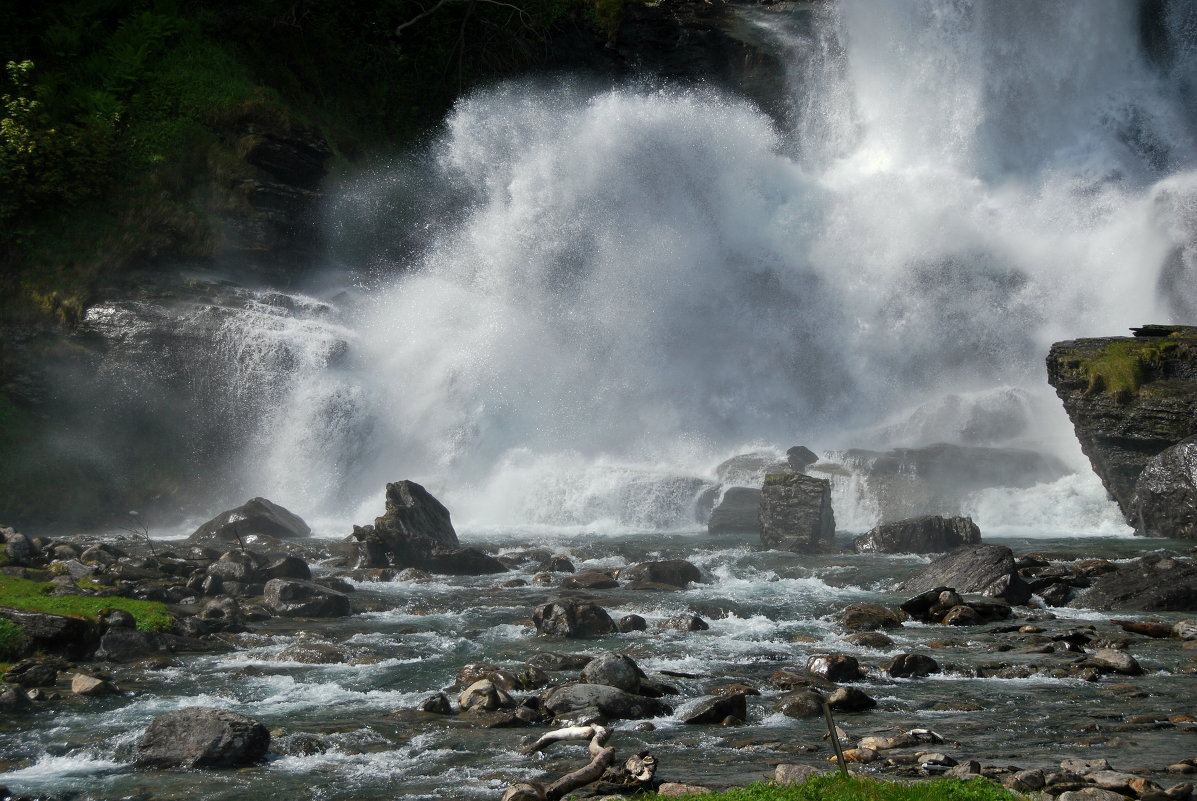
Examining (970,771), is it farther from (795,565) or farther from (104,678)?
(795,565)

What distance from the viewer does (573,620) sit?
14758mm

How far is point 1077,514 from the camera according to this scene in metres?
26.9

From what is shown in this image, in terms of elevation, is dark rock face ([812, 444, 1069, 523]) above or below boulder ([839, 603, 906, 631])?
above

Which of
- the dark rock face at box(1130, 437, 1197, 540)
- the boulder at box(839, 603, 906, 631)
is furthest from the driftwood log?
the dark rock face at box(1130, 437, 1197, 540)

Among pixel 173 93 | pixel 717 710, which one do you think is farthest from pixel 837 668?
pixel 173 93

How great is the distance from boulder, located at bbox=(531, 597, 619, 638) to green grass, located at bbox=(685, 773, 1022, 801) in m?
8.00

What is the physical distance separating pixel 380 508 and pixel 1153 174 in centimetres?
3281

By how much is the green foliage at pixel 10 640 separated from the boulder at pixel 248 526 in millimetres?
12740

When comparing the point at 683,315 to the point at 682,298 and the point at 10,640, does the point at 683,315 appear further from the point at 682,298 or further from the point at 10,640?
the point at 10,640

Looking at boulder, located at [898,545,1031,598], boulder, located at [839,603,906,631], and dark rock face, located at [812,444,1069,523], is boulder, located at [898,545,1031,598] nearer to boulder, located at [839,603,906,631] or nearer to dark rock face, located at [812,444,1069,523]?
boulder, located at [839,603,906,631]

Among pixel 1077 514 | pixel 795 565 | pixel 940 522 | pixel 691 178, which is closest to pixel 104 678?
pixel 795 565

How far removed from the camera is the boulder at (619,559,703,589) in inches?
769

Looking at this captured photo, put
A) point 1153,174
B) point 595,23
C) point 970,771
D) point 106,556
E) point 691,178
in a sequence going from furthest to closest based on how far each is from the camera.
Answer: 1. point 595,23
2. point 691,178
3. point 1153,174
4. point 106,556
5. point 970,771

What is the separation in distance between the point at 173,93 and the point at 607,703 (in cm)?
3518
